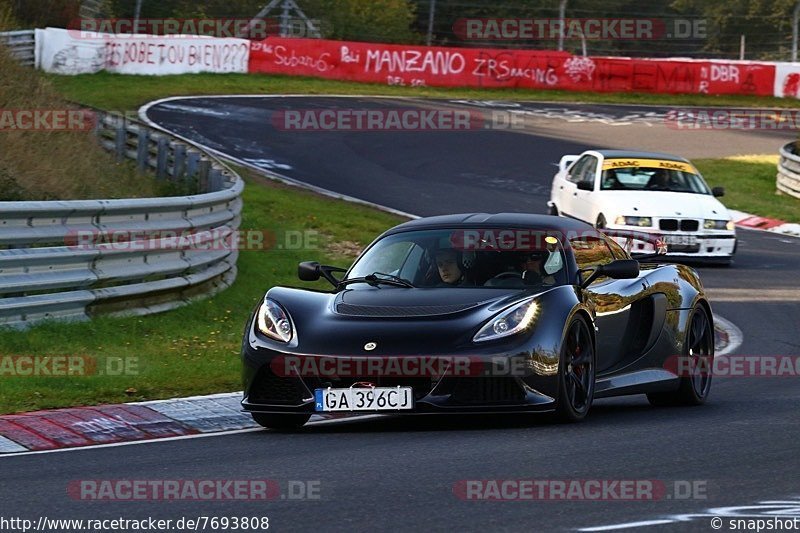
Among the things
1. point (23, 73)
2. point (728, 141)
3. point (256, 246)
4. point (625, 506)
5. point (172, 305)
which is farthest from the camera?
point (728, 141)

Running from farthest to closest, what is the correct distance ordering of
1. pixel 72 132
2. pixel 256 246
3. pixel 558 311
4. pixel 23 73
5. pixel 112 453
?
pixel 23 73, pixel 72 132, pixel 256 246, pixel 558 311, pixel 112 453

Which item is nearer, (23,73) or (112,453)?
(112,453)

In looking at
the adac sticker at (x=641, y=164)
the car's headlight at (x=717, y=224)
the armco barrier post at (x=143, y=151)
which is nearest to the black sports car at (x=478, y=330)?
the car's headlight at (x=717, y=224)

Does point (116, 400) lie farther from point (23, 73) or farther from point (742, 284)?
point (23, 73)

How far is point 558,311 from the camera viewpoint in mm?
8484

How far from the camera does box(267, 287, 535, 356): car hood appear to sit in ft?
26.9

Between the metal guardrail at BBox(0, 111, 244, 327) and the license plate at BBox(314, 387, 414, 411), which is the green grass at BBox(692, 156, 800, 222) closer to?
the metal guardrail at BBox(0, 111, 244, 327)

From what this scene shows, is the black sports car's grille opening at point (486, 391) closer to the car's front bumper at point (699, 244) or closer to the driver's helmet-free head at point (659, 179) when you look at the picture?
the car's front bumper at point (699, 244)

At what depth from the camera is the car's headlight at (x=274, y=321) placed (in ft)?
28.3

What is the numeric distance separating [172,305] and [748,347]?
17.6 ft

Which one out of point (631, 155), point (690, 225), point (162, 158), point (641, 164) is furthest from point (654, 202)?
point (162, 158)

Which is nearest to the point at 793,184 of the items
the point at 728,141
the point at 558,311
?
the point at 728,141

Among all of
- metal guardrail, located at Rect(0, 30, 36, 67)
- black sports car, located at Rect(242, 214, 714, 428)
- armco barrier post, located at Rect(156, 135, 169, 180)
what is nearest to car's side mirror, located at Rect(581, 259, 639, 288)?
black sports car, located at Rect(242, 214, 714, 428)

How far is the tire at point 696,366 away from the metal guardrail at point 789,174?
766 inches
